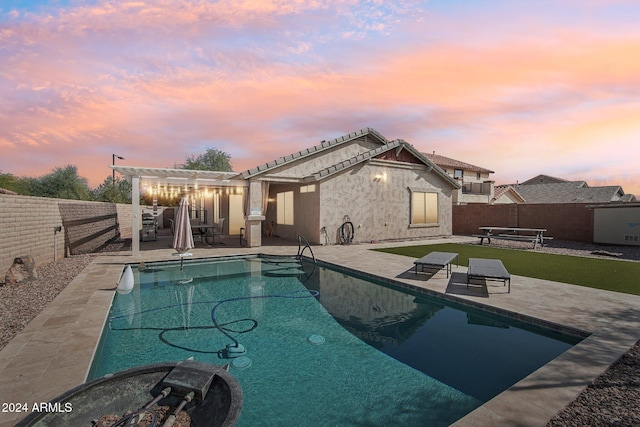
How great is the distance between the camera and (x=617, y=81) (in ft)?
34.1

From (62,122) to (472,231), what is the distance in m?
24.9

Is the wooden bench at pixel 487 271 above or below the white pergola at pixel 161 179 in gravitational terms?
below

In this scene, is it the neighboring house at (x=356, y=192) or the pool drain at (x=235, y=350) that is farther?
the neighboring house at (x=356, y=192)

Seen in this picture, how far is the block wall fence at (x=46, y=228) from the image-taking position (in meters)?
8.49

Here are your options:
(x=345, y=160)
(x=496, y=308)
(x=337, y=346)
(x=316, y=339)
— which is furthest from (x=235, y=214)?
(x=496, y=308)

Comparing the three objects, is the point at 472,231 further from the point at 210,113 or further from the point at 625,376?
the point at 625,376

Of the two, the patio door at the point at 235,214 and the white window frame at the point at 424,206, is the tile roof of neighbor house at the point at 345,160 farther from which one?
the patio door at the point at 235,214

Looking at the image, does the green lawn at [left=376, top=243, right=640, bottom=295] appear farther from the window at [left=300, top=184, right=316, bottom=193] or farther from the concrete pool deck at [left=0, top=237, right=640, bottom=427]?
the window at [left=300, top=184, right=316, bottom=193]

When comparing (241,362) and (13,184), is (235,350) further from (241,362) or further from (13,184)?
(13,184)

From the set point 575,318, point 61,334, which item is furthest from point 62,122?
point 575,318

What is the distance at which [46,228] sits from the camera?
34.8ft

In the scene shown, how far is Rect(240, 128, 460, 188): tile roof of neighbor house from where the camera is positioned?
1525 cm

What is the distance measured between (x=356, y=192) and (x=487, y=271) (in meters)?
9.81

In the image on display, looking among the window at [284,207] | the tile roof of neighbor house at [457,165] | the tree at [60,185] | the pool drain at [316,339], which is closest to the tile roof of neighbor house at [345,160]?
the window at [284,207]
